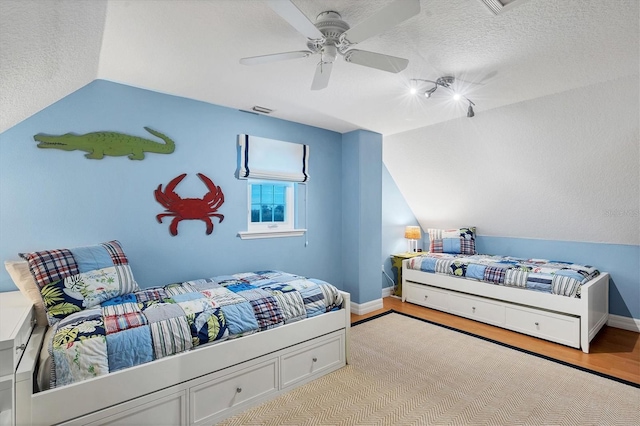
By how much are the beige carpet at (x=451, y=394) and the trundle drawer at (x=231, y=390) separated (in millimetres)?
95

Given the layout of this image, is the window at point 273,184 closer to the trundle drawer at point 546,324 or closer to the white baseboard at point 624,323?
the trundle drawer at point 546,324

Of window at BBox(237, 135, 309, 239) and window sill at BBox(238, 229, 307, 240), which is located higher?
window at BBox(237, 135, 309, 239)

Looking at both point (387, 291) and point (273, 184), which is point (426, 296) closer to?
point (387, 291)

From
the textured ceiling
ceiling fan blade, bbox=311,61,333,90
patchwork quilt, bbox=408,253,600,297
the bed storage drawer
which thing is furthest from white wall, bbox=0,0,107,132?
patchwork quilt, bbox=408,253,600,297

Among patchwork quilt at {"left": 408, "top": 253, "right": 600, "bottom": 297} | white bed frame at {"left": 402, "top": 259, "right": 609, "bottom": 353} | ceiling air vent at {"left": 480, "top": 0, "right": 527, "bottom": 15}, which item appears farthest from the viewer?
patchwork quilt at {"left": 408, "top": 253, "right": 600, "bottom": 297}

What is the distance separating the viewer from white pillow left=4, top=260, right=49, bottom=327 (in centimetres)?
187

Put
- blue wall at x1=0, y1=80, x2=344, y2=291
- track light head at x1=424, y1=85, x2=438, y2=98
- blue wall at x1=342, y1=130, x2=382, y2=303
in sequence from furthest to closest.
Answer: blue wall at x1=342, y1=130, x2=382, y2=303 → track light head at x1=424, y1=85, x2=438, y2=98 → blue wall at x1=0, y1=80, x2=344, y2=291

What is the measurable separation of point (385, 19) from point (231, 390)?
225cm

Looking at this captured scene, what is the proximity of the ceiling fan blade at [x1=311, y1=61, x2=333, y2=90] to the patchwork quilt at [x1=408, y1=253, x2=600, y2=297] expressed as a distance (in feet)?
9.68

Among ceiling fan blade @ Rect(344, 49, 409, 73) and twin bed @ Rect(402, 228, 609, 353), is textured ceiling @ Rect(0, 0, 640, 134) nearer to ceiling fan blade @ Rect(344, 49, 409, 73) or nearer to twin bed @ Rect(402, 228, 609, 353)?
ceiling fan blade @ Rect(344, 49, 409, 73)

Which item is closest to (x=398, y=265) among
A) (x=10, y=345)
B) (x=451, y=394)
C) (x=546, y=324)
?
(x=546, y=324)

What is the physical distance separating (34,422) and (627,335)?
489 cm

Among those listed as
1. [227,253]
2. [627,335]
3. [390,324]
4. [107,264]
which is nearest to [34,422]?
[107,264]

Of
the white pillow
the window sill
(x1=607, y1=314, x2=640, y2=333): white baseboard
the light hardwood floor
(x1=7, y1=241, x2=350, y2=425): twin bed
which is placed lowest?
the light hardwood floor
